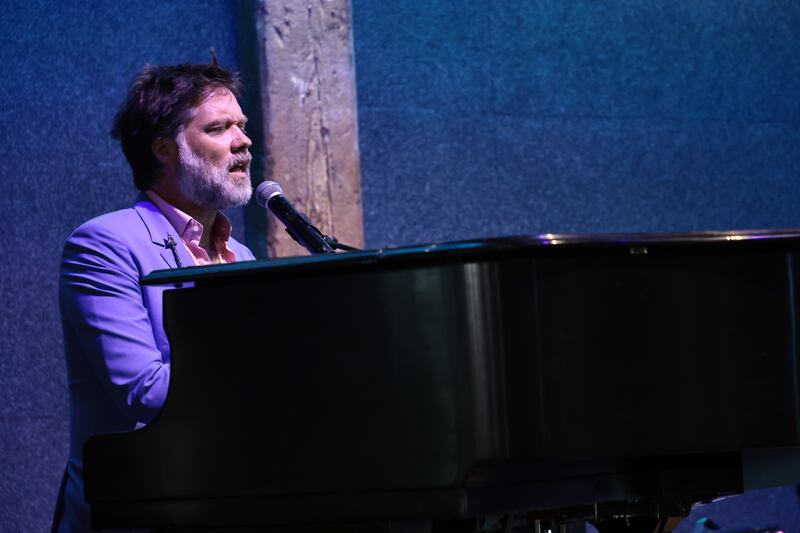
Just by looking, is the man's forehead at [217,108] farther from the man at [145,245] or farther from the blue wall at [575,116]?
the blue wall at [575,116]

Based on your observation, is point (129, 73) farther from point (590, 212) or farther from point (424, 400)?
point (424, 400)

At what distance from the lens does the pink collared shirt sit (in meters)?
2.37

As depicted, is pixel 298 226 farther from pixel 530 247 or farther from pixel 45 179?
pixel 45 179

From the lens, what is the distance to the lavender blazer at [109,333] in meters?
1.92

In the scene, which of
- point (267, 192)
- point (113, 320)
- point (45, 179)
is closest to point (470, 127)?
point (45, 179)

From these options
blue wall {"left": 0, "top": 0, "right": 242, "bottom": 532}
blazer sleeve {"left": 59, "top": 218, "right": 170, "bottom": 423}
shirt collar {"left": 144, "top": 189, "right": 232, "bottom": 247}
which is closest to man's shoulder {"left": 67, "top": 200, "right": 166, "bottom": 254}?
blazer sleeve {"left": 59, "top": 218, "right": 170, "bottom": 423}

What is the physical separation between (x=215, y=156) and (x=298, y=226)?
454mm

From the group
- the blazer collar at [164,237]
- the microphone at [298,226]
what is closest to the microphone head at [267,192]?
the microphone at [298,226]

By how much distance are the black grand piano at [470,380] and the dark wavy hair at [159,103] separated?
867mm

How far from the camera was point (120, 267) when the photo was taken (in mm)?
2070

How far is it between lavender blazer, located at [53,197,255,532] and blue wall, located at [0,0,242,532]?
4.02 ft

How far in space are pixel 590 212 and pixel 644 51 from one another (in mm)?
609

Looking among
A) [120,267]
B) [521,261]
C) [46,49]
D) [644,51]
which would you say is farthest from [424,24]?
[521,261]

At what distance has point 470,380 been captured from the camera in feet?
4.83
